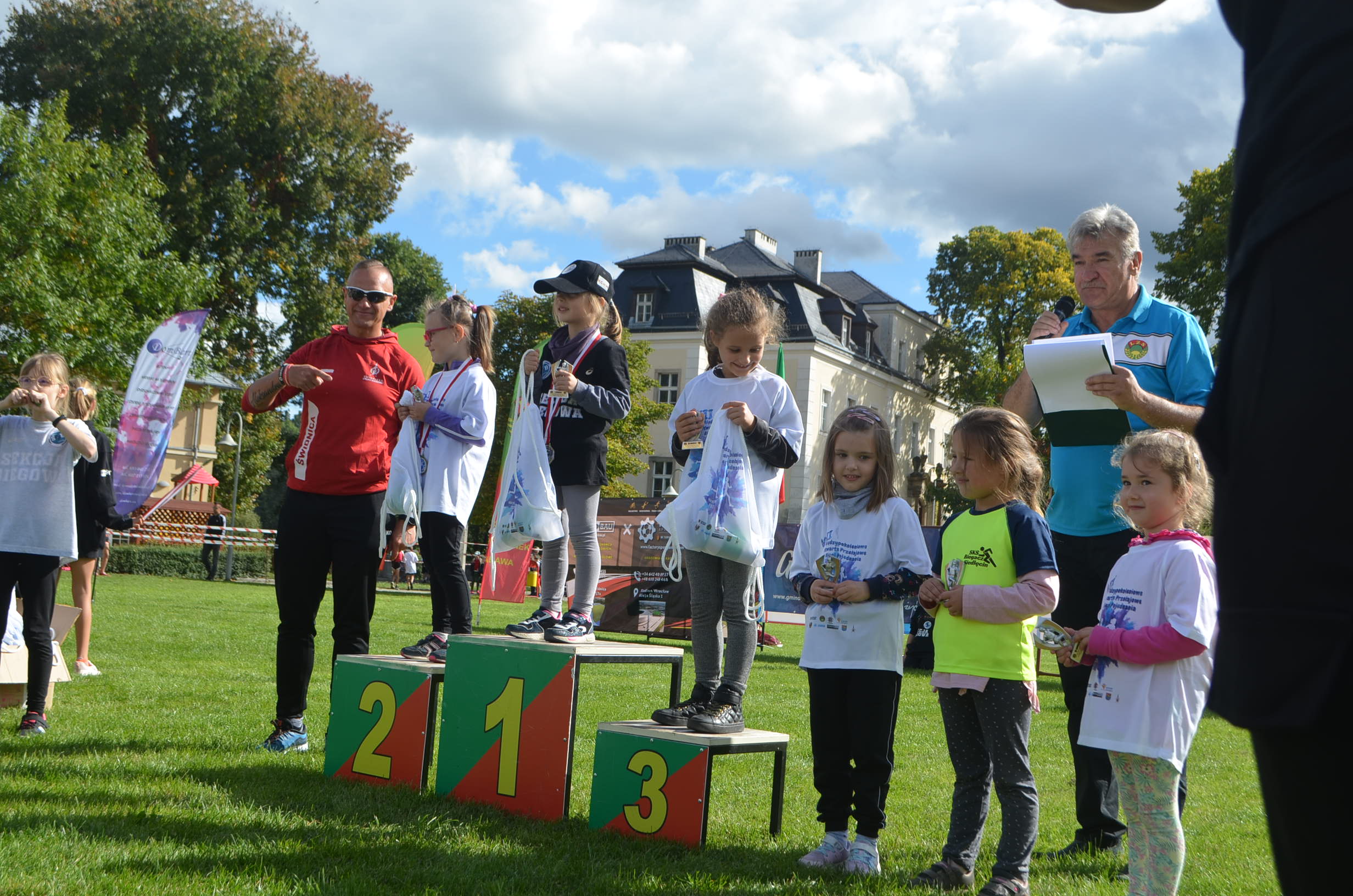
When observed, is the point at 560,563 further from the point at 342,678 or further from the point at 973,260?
the point at 973,260

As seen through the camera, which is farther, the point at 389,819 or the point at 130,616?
the point at 130,616

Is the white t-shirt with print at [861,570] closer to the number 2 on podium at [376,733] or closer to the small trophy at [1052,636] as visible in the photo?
the small trophy at [1052,636]

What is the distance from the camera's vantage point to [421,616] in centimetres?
2012

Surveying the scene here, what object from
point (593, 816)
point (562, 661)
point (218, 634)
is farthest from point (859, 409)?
point (218, 634)

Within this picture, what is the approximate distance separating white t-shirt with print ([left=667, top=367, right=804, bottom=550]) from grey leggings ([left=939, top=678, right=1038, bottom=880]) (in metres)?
1.15

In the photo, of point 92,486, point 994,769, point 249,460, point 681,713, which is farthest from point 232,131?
point 994,769

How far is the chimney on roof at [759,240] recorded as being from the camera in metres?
57.6

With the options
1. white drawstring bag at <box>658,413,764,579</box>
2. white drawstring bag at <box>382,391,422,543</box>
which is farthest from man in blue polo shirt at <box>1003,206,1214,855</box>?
white drawstring bag at <box>382,391,422,543</box>

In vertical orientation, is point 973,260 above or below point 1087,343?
above

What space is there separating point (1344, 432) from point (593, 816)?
425 cm

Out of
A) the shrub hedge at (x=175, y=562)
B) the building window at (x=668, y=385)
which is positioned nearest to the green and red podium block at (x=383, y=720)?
the shrub hedge at (x=175, y=562)

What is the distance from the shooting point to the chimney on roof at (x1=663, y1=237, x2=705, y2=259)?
2115 inches

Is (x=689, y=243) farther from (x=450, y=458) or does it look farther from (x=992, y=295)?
(x=450, y=458)

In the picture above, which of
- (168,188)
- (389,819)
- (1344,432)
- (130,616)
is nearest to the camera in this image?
(1344,432)
